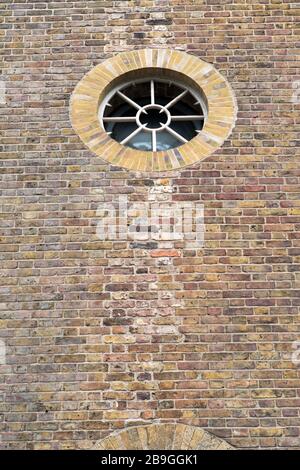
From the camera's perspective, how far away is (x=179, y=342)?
643 centimetres

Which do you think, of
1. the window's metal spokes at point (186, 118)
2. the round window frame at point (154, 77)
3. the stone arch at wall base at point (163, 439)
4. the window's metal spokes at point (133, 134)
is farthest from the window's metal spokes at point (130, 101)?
the stone arch at wall base at point (163, 439)

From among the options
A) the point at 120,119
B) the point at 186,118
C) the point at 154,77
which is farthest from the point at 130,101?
the point at 186,118

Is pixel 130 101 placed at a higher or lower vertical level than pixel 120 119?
higher

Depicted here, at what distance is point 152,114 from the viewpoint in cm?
801

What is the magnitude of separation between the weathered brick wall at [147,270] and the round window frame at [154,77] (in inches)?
4.6

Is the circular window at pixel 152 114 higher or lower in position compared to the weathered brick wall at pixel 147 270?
higher

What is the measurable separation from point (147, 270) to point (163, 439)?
1535 mm

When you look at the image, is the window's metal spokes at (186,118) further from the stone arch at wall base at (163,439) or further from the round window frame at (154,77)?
the stone arch at wall base at (163,439)

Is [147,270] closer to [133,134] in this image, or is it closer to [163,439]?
[163,439]

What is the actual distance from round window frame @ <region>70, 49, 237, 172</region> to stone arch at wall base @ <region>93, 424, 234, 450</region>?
8.29 feet

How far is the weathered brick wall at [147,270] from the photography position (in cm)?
617

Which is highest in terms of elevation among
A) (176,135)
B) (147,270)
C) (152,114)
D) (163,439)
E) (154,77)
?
(154,77)

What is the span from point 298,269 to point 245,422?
1.51 meters

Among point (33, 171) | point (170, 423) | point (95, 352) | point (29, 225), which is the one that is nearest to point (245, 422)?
point (170, 423)
